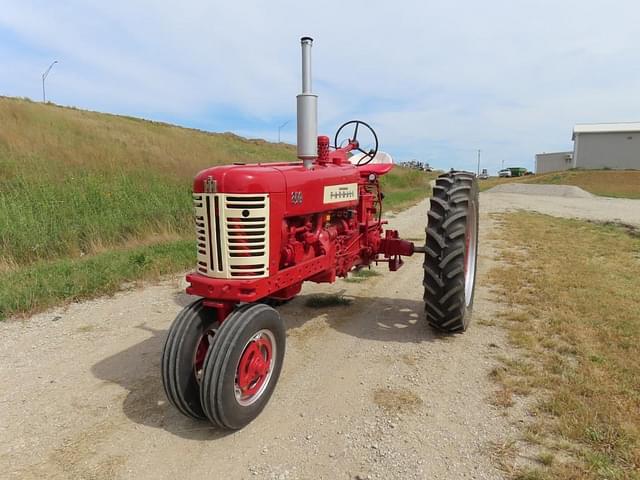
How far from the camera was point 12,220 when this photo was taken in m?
6.80

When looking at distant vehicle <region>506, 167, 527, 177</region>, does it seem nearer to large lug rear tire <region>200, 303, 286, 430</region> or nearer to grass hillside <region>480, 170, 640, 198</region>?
grass hillside <region>480, 170, 640, 198</region>

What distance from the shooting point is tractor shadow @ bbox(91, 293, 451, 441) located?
3.01 meters

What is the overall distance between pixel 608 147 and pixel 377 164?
54374 mm

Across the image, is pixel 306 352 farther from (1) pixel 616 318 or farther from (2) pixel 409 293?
(1) pixel 616 318

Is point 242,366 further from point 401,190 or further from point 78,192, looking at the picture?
point 401,190

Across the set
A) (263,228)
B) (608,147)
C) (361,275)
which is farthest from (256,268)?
(608,147)

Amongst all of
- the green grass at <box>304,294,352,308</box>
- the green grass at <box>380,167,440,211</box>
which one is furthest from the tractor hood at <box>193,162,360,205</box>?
the green grass at <box>380,167,440,211</box>

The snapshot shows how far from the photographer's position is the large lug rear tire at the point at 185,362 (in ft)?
9.18

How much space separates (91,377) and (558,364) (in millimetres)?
3598

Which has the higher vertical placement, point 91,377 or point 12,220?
point 12,220

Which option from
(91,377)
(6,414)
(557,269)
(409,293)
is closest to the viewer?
(6,414)

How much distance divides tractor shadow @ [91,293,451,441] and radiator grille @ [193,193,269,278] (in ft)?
3.18

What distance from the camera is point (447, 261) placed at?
4078 mm

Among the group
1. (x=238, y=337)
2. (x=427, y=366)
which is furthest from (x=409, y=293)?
(x=238, y=337)
